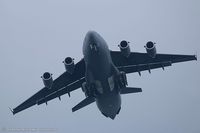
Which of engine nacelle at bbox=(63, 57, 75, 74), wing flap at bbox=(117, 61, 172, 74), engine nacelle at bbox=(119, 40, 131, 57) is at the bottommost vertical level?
wing flap at bbox=(117, 61, 172, 74)

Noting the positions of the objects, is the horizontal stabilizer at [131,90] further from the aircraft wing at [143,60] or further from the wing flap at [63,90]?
the wing flap at [63,90]

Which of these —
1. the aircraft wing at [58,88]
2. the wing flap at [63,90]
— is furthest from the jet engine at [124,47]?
the wing flap at [63,90]

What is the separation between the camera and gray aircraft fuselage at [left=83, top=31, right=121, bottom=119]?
87.1 ft

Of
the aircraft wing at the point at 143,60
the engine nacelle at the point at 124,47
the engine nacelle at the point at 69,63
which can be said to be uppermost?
the engine nacelle at the point at 124,47

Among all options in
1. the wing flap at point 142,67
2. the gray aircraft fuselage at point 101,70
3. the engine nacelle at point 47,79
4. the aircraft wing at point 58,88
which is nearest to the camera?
the gray aircraft fuselage at point 101,70

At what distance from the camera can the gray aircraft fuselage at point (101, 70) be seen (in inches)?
1045

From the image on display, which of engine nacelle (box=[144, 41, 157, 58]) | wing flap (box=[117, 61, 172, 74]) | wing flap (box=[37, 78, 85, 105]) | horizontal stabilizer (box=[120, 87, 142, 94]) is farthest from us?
wing flap (box=[37, 78, 85, 105])

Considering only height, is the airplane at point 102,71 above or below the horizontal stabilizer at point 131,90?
above

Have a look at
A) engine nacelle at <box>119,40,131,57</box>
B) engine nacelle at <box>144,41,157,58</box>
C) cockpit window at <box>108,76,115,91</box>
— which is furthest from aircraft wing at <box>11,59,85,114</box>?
engine nacelle at <box>144,41,157,58</box>

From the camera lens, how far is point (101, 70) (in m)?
27.4

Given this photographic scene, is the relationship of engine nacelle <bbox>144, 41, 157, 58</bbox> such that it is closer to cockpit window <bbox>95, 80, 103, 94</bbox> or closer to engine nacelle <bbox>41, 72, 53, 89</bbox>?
cockpit window <bbox>95, 80, 103, 94</bbox>

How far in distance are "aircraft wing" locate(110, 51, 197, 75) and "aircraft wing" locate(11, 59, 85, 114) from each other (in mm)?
3411

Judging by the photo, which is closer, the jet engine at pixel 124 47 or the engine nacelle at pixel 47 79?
the jet engine at pixel 124 47

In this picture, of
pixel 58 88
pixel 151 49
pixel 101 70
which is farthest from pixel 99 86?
pixel 58 88
